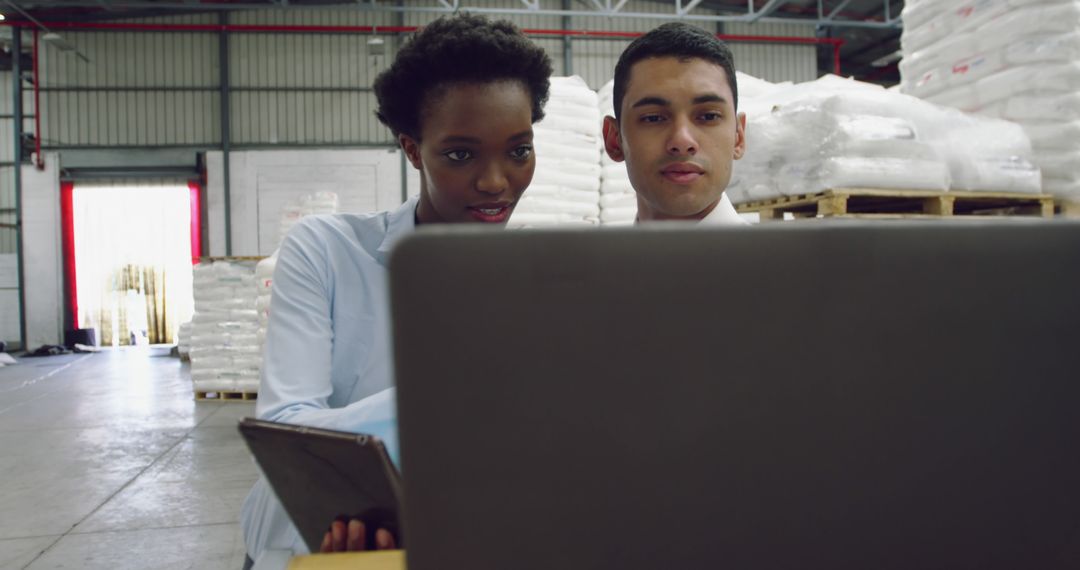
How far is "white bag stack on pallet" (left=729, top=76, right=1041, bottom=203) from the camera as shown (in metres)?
2.83

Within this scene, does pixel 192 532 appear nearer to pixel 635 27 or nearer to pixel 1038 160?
pixel 1038 160

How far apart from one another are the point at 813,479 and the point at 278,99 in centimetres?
1199

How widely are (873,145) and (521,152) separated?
81.1 inches

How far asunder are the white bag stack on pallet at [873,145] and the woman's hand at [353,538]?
263 centimetres

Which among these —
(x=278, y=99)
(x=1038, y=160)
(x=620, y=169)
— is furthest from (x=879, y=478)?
(x=278, y=99)

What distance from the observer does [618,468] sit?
37 cm

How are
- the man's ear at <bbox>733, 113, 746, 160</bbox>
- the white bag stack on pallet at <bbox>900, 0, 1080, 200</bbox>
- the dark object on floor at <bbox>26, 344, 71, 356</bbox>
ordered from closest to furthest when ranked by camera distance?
the man's ear at <bbox>733, 113, 746, 160</bbox>, the white bag stack on pallet at <bbox>900, 0, 1080, 200</bbox>, the dark object on floor at <bbox>26, 344, 71, 356</bbox>

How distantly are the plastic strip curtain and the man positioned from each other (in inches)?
438

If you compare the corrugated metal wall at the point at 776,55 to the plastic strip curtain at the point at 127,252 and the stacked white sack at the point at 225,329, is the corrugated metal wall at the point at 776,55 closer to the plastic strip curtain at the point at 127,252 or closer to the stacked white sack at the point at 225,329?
the stacked white sack at the point at 225,329

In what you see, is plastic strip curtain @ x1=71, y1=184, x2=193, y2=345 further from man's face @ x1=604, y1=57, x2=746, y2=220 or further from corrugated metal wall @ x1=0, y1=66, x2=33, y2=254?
man's face @ x1=604, y1=57, x2=746, y2=220

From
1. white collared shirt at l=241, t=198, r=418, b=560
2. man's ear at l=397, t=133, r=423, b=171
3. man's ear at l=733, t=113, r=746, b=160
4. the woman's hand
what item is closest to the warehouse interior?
the woman's hand

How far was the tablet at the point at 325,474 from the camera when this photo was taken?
1.85ft

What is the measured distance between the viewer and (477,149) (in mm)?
1271

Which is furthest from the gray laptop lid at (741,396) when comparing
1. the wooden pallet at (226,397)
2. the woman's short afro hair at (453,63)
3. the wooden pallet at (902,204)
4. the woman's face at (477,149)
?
the wooden pallet at (226,397)
